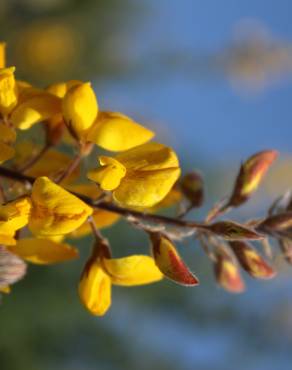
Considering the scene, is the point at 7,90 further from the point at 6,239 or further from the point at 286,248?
the point at 286,248

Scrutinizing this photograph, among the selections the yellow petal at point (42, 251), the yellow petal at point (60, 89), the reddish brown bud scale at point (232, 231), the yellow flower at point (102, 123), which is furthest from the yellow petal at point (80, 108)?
the reddish brown bud scale at point (232, 231)

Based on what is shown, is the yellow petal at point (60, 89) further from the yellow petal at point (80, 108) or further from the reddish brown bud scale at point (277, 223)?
the reddish brown bud scale at point (277, 223)

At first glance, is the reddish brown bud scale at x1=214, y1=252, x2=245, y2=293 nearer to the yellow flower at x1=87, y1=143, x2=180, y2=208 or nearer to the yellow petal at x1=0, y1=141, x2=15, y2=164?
the yellow flower at x1=87, y1=143, x2=180, y2=208

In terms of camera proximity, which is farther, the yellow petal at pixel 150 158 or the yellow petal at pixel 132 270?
the yellow petal at pixel 132 270

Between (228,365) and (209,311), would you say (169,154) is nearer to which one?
(209,311)

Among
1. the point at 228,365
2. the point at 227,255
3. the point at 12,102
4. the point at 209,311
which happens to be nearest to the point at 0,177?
the point at 12,102

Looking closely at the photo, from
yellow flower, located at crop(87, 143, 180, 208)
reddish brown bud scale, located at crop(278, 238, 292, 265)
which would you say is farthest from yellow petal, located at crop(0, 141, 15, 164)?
reddish brown bud scale, located at crop(278, 238, 292, 265)

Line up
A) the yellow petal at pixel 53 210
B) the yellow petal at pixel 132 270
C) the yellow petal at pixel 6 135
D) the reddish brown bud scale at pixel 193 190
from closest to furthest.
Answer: the yellow petal at pixel 53 210 → the yellow petal at pixel 6 135 → the yellow petal at pixel 132 270 → the reddish brown bud scale at pixel 193 190
